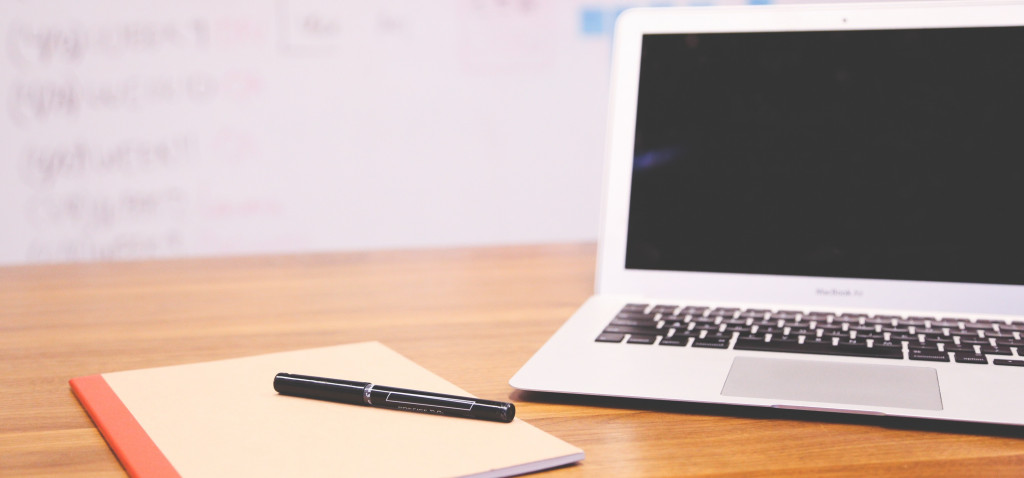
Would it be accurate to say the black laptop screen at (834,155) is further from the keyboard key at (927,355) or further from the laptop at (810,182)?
the keyboard key at (927,355)

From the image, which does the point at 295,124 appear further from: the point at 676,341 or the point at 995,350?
the point at 995,350

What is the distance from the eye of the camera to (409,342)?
763 mm

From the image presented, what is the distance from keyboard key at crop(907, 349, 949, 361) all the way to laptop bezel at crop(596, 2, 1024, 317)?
13cm

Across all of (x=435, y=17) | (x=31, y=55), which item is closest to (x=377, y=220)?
(x=435, y=17)

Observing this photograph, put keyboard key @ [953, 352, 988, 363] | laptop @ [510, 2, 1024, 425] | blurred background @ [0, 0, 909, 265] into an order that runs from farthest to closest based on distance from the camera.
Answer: blurred background @ [0, 0, 909, 265] < laptop @ [510, 2, 1024, 425] < keyboard key @ [953, 352, 988, 363]

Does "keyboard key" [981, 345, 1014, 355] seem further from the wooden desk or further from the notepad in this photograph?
the notepad

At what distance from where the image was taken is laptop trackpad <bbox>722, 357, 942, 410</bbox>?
0.54 m

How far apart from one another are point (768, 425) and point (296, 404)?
292 millimetres

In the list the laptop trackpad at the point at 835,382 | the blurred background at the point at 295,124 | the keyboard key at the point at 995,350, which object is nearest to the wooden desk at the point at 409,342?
the laptop trackpad at the point at 835,382

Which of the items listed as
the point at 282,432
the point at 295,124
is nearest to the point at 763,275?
the point at 282,432

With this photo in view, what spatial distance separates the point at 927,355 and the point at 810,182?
0.70 feet

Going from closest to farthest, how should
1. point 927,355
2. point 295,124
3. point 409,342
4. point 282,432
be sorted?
point 282,432, point 927,355, point 409,342, point 295,124

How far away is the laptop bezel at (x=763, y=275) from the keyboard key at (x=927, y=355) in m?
0.13

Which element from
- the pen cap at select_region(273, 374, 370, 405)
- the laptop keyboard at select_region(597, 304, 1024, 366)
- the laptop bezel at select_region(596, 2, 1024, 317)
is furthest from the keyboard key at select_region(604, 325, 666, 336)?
the pen cap at select_region(273, 374, 370, 405)
